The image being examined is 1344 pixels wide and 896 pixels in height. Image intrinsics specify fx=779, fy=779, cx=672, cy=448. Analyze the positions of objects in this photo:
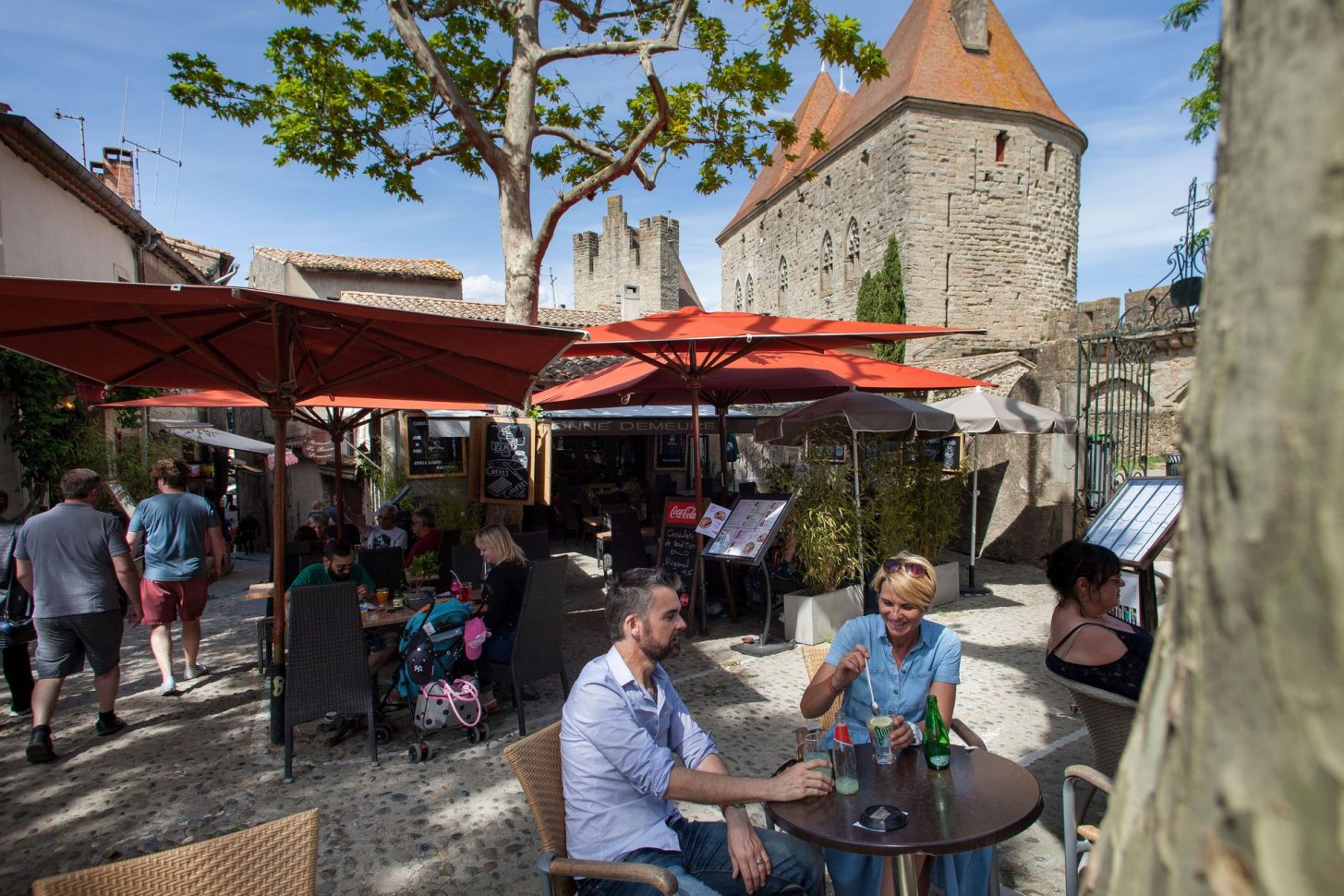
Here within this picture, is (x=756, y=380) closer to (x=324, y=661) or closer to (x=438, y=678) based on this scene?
(x=438, y=678)

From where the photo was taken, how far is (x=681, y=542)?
7.15m

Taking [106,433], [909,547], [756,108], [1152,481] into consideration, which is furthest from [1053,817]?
[106,433]

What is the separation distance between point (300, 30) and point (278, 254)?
15.9m

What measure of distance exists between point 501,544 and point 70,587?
2475 millimetres

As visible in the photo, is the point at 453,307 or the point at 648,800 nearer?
the point at 648,800

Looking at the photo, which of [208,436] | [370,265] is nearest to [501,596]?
[208,436]

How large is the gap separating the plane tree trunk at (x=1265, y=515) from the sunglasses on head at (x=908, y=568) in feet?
8.02

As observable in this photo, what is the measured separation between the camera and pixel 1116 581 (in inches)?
126

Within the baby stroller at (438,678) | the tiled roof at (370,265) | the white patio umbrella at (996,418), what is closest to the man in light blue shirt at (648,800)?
the baby stroller at (438,678)

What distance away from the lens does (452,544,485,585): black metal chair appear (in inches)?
256

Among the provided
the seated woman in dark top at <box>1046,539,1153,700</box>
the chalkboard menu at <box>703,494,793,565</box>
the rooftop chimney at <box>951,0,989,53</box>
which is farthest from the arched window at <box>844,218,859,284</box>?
the seated woman in dark top at <box>1046,539,1153,700</box>

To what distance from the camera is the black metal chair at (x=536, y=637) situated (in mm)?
4715

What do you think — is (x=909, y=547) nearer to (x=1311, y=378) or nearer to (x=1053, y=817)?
(x=1053, y=817)

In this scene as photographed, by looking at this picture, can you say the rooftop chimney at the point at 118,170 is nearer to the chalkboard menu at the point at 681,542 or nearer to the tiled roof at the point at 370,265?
the tiled roof at the point at 370,265
